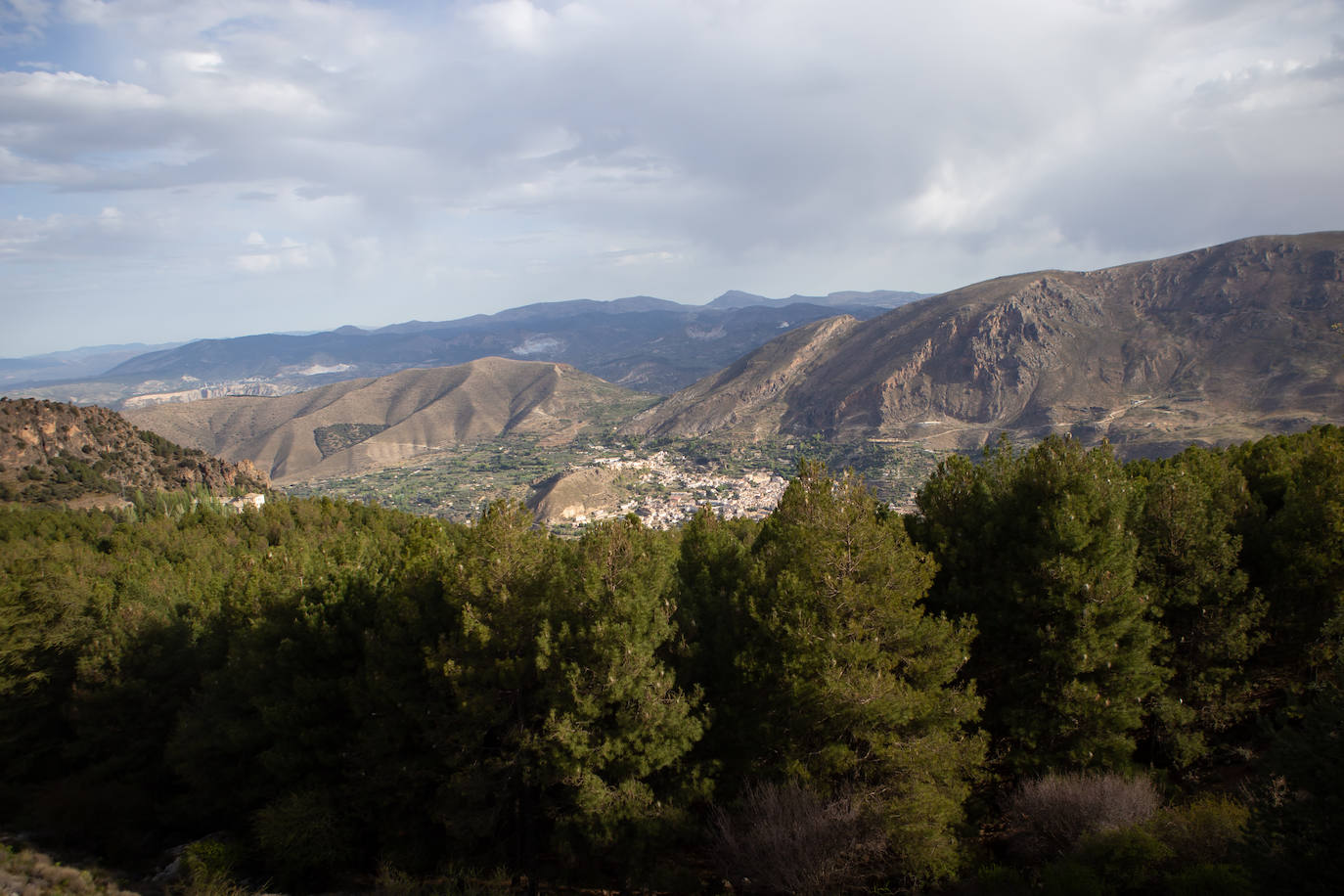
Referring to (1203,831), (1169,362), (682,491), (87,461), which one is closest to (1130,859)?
(1203,831)

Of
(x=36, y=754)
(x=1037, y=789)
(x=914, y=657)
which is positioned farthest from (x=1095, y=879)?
(x=36, y=754)

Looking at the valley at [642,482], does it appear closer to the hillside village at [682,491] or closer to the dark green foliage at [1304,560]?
the hillside village at [682,491]

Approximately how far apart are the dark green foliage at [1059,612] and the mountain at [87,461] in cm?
10051

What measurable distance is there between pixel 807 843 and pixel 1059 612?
29.7 ft

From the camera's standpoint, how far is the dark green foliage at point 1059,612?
17.0m

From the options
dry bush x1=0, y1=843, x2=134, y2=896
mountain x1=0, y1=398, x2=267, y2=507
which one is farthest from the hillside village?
dry bush x1=0, y1=843, x2=134, y2=896

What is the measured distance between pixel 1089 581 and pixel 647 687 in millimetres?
11749

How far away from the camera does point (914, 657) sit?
16891 millimetres

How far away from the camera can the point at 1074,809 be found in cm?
1505

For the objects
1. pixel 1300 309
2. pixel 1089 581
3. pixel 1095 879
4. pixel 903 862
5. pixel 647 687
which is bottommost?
pixel 903 862

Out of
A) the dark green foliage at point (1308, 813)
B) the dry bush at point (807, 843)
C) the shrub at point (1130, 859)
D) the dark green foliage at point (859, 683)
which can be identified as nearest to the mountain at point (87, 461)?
the dark green foliage at point (859, 683)

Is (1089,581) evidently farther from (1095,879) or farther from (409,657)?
(409,657)

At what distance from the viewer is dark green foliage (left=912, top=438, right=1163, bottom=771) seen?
667 inches

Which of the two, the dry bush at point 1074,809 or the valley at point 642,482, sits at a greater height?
the dry bush at point 1074,809
